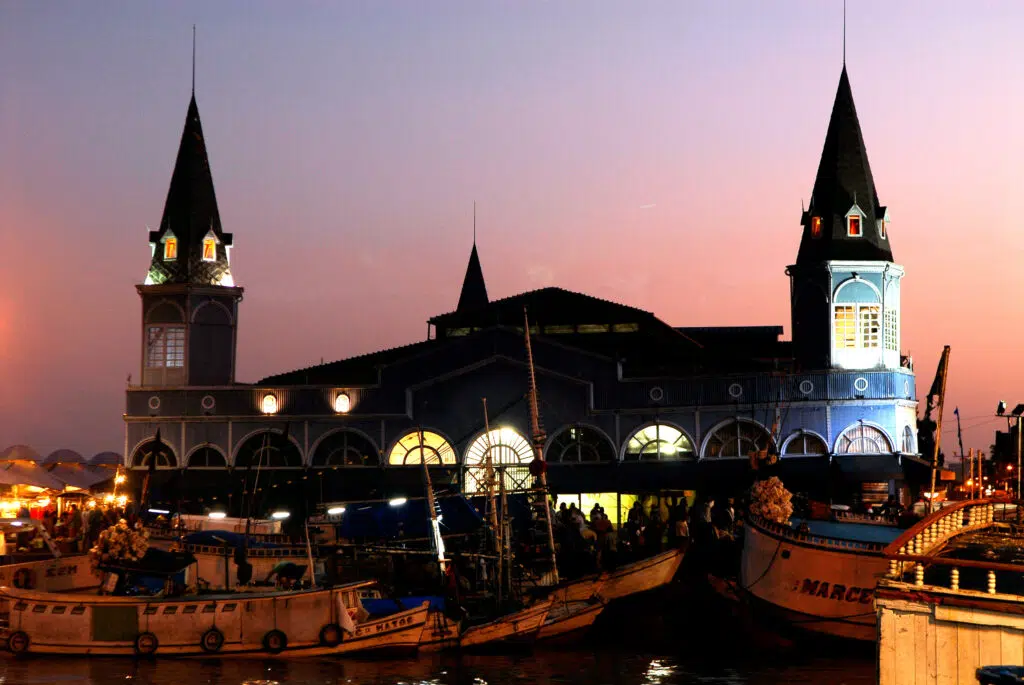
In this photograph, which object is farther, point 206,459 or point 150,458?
point 150,458

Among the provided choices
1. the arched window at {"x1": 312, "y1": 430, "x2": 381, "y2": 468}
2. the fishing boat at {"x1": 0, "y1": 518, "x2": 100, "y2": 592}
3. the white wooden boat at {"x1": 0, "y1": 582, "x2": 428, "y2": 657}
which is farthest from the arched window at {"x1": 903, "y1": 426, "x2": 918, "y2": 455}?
the fishing boat at {"x1": 0, "y1": 518, "x2": 100, "y2": 592}

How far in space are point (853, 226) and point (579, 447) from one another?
14.1 m

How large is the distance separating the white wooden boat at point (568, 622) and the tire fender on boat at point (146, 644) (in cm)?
845

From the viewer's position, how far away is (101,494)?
186ft

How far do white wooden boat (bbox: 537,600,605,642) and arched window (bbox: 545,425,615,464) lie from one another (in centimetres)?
2292

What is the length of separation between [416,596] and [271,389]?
81.6 feet

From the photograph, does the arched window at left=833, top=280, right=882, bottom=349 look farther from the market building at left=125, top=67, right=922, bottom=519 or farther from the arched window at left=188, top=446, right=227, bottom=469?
the arched window at left=188, top=446, right=227, bottom=469

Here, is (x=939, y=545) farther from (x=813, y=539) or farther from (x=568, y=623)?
(x=568, y=623)

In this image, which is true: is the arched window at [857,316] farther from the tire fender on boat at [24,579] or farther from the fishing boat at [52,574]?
the tire fender on boat at [24,579]

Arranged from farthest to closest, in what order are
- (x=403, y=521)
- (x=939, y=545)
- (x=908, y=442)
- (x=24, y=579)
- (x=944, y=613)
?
(x=908, y=442) < (x=403, y=521) < (x=24, y=579) < (x=939, y=545) < (x=944, y=613)

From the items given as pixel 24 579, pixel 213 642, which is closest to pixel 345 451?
pixel 24 579

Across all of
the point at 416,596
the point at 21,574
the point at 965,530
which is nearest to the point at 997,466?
the point at 416,596

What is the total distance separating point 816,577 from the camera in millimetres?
30453

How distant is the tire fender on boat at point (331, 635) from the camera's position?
30.3 metres
